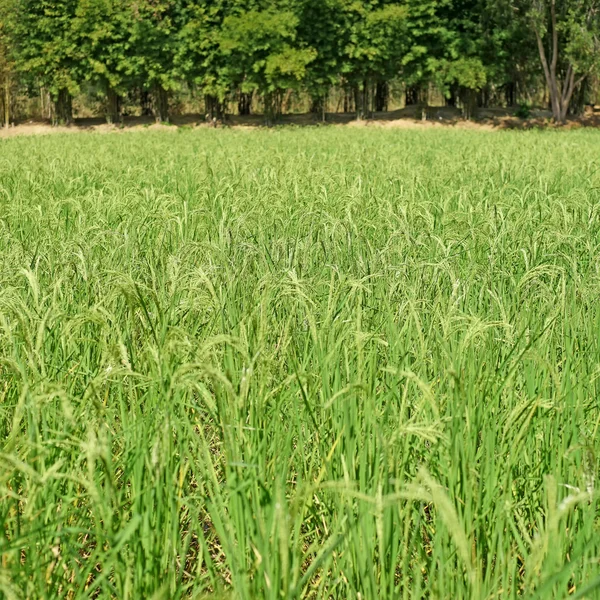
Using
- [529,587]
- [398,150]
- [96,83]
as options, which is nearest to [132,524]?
[529,587]

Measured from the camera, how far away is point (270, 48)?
39406 mm

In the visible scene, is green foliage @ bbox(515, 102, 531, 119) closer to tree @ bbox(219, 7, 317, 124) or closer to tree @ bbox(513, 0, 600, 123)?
tree @ bbox(513, 0, 600, 123)

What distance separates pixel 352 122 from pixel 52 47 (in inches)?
583

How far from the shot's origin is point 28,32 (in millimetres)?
42688

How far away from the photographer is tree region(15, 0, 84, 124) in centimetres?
4100

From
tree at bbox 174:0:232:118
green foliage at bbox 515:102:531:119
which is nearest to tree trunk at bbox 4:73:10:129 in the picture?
tree at bbox 174:0:232:118

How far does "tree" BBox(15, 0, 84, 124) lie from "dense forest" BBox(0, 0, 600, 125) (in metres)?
0.06

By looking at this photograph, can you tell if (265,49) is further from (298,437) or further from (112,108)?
(298,437)

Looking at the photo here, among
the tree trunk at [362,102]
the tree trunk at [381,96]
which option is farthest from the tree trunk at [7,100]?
the tree trunk at [381,96]

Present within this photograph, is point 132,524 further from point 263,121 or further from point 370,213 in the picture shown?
point 263,121

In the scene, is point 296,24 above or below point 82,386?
above

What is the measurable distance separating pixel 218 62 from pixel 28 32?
1009 centimetres

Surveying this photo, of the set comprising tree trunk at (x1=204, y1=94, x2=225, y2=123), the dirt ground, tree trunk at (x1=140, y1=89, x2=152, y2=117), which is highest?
tree trunk at (x1=140, y1=89, x2=152, y2=117)

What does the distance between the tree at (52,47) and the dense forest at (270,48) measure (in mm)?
64
